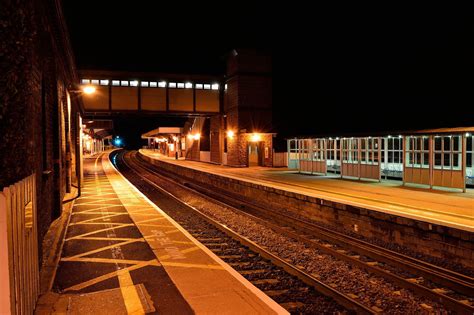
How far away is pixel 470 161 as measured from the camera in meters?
17.8

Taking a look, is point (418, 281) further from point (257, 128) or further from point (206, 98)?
point (206, 98)

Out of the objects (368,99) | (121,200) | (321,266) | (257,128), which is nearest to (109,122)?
(257,128)

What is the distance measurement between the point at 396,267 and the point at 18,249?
7.00 metres

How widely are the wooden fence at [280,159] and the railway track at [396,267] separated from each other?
19088 millimetres

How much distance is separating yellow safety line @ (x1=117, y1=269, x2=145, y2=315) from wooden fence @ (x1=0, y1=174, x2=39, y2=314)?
3.83ft

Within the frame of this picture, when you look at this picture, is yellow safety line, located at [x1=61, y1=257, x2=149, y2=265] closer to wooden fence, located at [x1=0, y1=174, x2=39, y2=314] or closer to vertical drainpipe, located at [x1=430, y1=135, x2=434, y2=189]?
wooden fence, located at [x1=0, y1=174, x2=39, y2=314]

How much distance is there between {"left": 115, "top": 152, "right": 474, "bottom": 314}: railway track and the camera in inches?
255

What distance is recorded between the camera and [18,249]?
160 inches

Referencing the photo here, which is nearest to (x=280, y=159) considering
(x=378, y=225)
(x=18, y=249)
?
(x=378, y=225)

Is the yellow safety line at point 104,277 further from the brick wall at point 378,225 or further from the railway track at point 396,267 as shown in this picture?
the brick wall at point 378,225

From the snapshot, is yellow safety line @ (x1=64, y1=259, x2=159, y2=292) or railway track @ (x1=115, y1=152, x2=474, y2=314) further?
railway track @ (x1=115, y1=152, x2=474, y2=314)

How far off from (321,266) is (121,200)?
9980 millimetres

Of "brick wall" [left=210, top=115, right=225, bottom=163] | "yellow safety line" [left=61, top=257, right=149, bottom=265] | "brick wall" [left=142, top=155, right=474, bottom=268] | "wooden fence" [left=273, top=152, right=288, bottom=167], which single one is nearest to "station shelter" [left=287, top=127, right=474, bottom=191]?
"wooden fence" [left=273, top=152, right=288, bottom=167]

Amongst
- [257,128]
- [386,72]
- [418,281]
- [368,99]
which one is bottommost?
[418,281]
